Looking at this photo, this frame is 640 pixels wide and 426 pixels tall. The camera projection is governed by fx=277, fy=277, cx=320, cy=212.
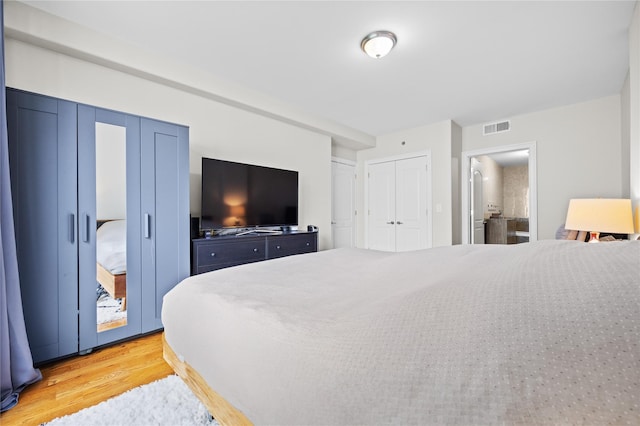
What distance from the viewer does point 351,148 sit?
532cm

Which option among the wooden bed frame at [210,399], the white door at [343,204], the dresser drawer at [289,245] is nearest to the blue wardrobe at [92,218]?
the dresser drawer at [289,245]

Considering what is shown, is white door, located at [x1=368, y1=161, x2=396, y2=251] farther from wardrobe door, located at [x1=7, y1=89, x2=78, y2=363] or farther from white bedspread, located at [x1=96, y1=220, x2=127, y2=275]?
wardrobe door, located at [x1=7, y1=89, x2=78, y2=363]

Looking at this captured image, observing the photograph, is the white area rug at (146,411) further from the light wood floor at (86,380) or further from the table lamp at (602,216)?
the table lamp at (602,216)

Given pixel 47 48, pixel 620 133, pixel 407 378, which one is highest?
pixel 47 48

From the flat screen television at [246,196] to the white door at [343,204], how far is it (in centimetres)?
139

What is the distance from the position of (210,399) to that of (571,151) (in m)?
4.72

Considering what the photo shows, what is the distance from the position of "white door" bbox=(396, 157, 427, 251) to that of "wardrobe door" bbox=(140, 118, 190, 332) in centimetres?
353

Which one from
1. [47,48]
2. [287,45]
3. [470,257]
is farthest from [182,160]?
[470,257]

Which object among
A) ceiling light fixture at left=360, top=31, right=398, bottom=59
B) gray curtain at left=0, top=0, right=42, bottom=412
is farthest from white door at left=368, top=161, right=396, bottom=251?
gray curtain at left=0, top=0, right=42, bottom=412

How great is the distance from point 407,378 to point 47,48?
3192 mm

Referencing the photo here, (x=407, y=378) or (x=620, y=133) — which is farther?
(x=620, y=133)

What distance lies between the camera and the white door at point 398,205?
15.1 ft

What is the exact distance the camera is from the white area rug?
141 centimetres

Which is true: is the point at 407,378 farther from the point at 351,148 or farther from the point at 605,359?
the point at 351,148
